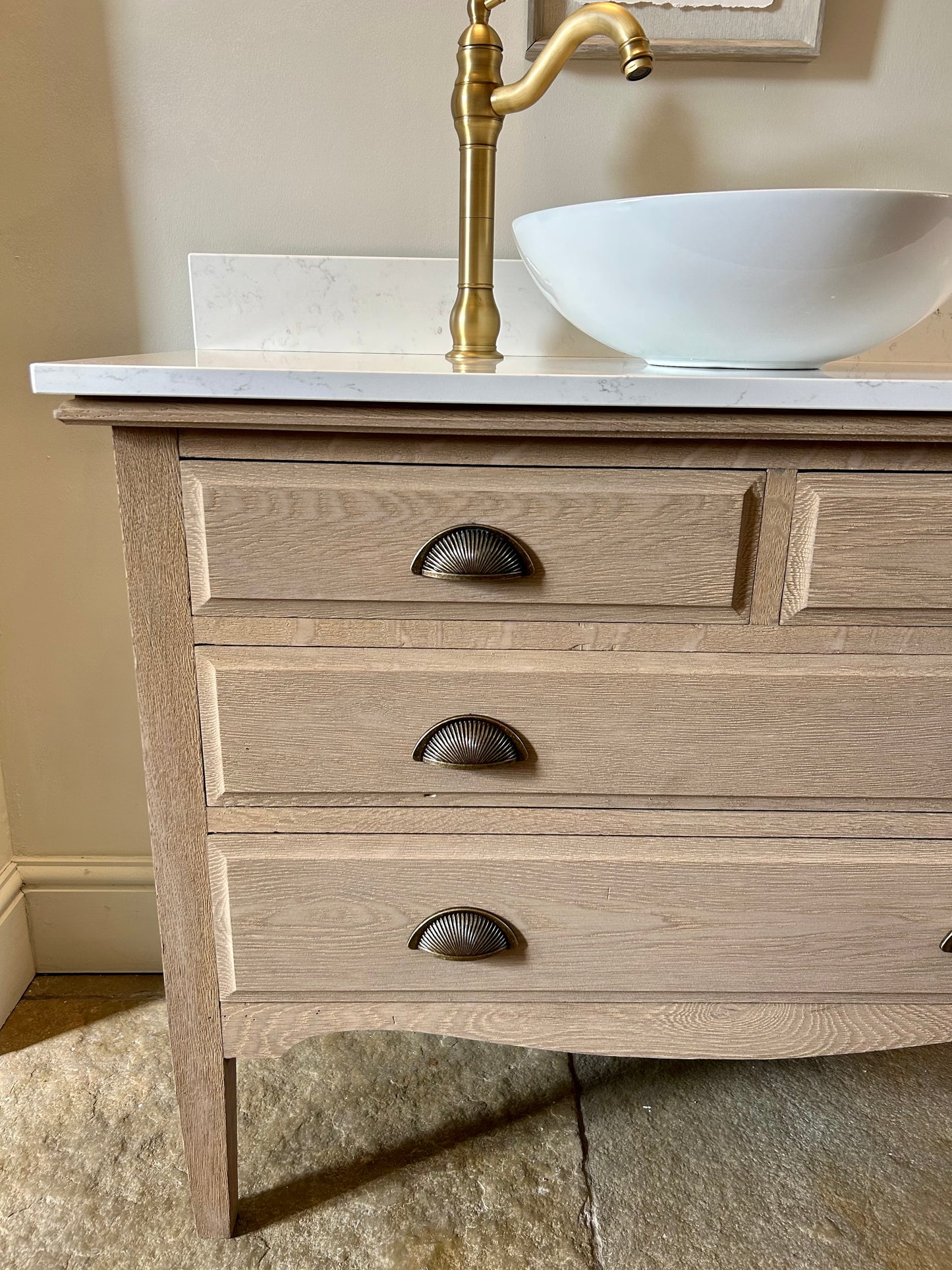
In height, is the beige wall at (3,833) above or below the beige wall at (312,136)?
below

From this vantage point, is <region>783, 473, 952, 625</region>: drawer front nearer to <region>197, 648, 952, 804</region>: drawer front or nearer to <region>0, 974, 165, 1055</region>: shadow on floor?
<region>197, 648, 952, 804</region>: drawer front

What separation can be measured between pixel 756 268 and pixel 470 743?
423 mm

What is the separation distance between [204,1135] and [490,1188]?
310 mm

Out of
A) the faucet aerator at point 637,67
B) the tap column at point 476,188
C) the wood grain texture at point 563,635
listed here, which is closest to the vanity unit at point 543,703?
the wood grain texture at point 563,635

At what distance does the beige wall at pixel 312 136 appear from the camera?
94 centimetres

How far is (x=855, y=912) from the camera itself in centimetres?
74

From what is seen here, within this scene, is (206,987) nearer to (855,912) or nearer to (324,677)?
(324,677)

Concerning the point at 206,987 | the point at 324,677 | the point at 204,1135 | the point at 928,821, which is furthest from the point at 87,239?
the point at 928,821

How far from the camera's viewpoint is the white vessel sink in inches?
23.7

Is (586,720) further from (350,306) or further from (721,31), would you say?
(721,31)

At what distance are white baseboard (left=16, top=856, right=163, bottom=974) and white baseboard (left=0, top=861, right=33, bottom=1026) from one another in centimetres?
1

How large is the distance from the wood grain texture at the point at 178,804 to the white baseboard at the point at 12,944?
477 mm

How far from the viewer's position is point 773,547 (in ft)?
2.14

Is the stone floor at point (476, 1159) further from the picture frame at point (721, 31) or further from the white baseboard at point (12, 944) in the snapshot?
the picture frame at point (721, 31)
